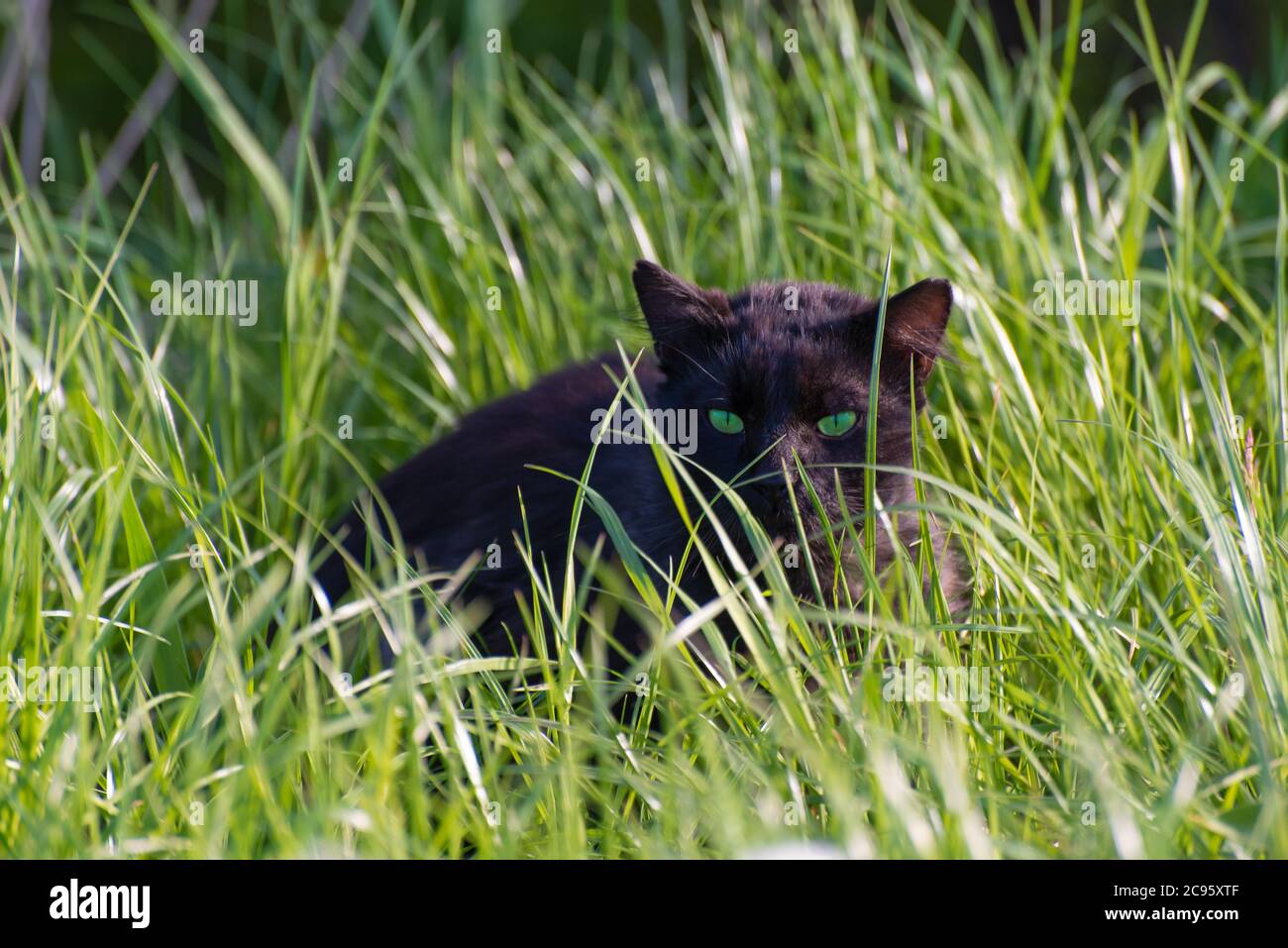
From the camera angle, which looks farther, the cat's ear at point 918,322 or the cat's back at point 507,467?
the cat's back at point 507,467

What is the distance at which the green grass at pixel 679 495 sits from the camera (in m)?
1.36

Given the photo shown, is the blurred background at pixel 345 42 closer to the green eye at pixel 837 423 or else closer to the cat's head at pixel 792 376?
the cat's head at pixel 792 376

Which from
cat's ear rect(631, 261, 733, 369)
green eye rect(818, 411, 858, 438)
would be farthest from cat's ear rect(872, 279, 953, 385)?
cat's ear rect(631, 261, 733, 369)

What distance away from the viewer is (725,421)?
75.4 inches

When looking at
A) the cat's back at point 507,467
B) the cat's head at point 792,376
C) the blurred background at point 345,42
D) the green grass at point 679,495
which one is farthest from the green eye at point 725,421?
the blurred background at point 345,42

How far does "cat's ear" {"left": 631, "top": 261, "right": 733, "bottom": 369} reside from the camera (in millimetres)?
1946

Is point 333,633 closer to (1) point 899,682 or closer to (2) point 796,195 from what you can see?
(1) point 899,682

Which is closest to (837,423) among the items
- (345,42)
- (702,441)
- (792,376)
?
(792,376)

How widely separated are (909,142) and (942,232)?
0.83 meters

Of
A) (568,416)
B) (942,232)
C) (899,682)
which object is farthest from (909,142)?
(899,682)

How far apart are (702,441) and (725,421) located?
67 millimetres

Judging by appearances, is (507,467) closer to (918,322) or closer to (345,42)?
(918,322)

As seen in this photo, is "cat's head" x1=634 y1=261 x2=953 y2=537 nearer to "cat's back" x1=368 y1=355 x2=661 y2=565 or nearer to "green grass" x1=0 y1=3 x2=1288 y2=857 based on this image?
"green grass" x1=0 y1=3 x2=1288 y2=857

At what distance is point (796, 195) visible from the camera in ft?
9.98
